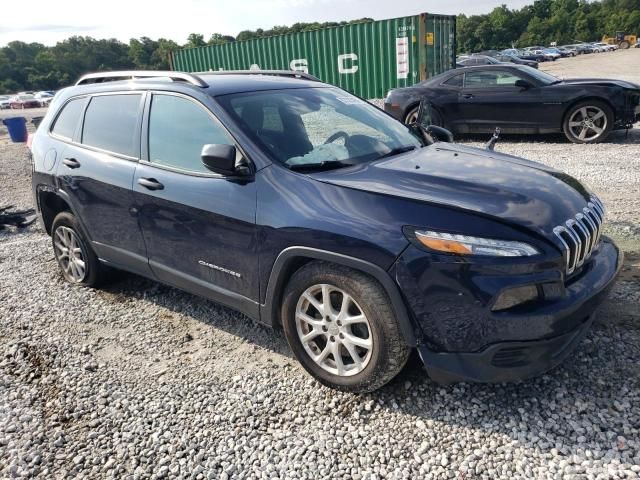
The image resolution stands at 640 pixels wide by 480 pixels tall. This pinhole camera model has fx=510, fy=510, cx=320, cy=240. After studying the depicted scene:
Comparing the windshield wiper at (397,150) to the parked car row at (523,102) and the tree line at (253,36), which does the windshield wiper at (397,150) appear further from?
the tree line at (253,36)

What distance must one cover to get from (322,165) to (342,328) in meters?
0.96

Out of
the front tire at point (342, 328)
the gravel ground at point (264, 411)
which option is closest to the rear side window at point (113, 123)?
the gravel ground at point (264, 411)

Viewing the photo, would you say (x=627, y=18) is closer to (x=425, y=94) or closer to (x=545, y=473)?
(x=425, y=94)

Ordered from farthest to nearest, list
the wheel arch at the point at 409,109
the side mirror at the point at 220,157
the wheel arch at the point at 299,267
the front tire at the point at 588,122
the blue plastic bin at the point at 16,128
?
1. the blue plastic bin at the point at 16,128
2. the wheel arch at the point at 409,109
3. the front tire at the point at 588,122
4. the side mirror at the point at 220,157
5. the wheel arch at the point at 299,267

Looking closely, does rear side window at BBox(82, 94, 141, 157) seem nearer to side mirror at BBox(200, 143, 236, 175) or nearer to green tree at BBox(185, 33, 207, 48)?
side mirror at BBox(200, 143, 236, 175)

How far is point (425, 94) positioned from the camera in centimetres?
1038

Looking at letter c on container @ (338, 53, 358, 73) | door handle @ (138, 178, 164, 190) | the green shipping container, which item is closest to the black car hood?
door handle @ (138, 178, 164, 190)

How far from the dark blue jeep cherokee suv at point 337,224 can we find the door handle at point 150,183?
0.01 metres

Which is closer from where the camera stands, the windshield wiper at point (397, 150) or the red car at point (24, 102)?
the windshield wiper at point (397, 150)

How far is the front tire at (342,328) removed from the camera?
2.54 metres

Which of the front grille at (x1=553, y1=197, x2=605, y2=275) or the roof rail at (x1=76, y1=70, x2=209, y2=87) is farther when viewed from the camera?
the roof rail at (x1=76, y1=70, x2=209, y2=87)

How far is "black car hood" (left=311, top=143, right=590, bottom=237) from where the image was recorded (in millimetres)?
2518

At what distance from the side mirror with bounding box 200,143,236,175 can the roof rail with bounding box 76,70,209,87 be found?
719 mm

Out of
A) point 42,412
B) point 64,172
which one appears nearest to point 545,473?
point 42,412
